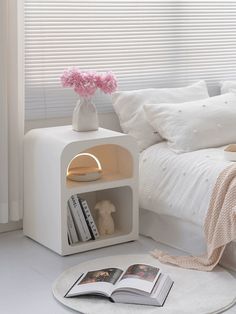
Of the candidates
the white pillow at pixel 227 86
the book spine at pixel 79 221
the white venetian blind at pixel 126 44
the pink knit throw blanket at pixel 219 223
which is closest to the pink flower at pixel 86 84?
the white venetian blind at pixel 126 44

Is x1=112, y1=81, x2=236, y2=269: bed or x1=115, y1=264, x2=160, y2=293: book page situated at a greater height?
x1=112, y1=81, x2=236, y2=269: bed

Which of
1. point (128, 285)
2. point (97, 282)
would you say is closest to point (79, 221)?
point (97, 282)

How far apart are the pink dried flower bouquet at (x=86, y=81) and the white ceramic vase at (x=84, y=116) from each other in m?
0.04

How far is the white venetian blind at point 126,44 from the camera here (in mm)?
3715

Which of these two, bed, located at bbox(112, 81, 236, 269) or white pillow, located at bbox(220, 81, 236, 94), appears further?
white pillow, located at bbox(220, 81, 236, 94)

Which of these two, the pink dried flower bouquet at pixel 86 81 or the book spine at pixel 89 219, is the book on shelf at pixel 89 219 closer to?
the book spine at pixel 89 219

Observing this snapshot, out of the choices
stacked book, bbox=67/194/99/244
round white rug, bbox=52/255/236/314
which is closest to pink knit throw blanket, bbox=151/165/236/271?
round white rug, bbox=52/255/236/314

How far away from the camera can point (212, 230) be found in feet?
10.4

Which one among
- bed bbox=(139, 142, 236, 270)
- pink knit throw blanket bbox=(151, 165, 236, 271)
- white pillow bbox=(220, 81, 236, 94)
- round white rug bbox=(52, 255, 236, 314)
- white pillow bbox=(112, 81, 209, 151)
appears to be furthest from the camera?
white pillow bbox=(220, 81, 236, 94)

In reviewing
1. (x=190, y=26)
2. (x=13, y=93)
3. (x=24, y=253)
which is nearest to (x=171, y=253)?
(x=24, y=253)

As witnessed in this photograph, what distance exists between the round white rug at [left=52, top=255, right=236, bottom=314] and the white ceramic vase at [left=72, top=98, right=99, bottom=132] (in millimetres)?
676

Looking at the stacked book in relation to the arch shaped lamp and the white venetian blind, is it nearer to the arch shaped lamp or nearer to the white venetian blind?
the arch shaped lamp

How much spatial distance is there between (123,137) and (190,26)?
3.84ft

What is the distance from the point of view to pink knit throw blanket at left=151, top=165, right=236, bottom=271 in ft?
10.2
